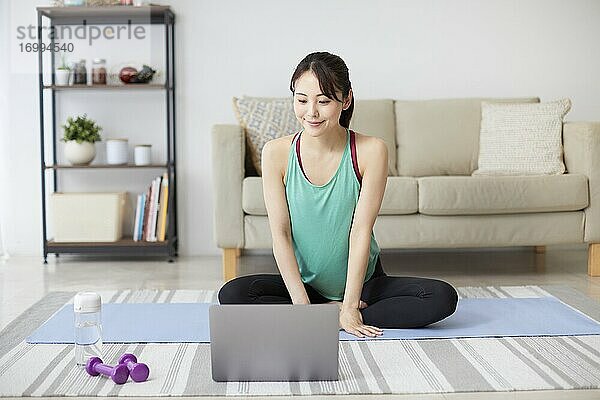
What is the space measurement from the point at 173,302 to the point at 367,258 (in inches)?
38.7

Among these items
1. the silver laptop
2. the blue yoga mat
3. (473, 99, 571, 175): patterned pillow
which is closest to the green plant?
the blue yoga mat

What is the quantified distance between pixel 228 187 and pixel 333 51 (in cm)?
127

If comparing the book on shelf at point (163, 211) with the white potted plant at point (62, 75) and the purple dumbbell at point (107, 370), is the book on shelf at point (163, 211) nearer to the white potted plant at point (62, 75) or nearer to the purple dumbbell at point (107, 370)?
the white potted plant at point (62, 75)

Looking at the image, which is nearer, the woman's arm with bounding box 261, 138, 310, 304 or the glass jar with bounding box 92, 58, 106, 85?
the woman's arm with bounding box 261, 138, 310, 304

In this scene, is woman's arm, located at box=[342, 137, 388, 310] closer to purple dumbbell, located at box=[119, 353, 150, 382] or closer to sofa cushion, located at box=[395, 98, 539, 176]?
purple dumbbell, located at box=[119, 353, 150, 382]

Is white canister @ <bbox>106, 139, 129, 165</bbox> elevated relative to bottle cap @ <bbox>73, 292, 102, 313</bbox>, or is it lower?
elevated

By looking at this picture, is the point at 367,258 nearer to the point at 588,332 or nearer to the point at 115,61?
the point at 588,332

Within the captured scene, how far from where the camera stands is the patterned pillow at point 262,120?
4.09 metres

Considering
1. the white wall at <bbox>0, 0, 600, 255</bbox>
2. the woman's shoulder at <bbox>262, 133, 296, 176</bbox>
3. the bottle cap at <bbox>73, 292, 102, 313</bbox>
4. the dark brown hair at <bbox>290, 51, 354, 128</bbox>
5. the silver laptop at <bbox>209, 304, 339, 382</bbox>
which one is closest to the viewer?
the silver laptop at <bbox>209, 304, 339, 382</bbox>

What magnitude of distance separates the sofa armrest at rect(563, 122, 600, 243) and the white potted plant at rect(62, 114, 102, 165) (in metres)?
2.31

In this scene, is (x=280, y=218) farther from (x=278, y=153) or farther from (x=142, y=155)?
(x=142, y=155)

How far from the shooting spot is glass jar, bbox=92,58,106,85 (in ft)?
15.0

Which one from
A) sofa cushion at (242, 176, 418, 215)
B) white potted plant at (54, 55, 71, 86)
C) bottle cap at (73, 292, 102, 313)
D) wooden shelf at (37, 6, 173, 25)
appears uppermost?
wooden shelf at (37, 6, 173, 25)

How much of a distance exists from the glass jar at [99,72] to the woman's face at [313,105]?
87.9 inches
